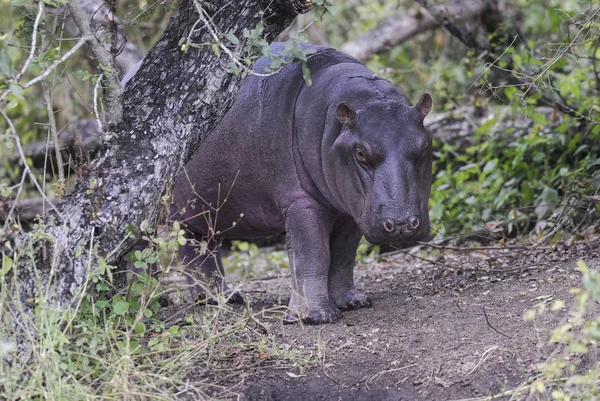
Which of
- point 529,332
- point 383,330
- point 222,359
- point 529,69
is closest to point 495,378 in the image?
point 529,332

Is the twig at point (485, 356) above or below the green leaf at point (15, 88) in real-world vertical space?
below

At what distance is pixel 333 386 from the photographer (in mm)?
4188

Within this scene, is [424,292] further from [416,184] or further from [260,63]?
[260,63]

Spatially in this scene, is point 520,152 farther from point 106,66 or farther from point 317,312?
point 106,66

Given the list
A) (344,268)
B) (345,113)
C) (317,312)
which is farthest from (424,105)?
(317,312)

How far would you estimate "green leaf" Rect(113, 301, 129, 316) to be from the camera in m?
4.12

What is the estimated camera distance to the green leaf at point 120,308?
412 cm

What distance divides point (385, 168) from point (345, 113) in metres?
0.42

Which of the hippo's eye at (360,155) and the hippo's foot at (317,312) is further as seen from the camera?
the hippo's foot at (317,312)

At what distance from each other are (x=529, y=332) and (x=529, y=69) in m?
4.16

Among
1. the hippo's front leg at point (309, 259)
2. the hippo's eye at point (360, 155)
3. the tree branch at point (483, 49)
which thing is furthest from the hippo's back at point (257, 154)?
the tree branch at point (483, 49)

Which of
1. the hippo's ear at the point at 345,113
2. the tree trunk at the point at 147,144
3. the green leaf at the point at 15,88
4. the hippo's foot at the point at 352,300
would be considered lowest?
the hippo's foot at the point at 352,300

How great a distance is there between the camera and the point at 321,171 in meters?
5.23

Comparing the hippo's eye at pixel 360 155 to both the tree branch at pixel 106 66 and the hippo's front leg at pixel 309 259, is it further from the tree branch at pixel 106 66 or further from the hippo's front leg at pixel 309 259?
the tree branch at pixel 106 66
